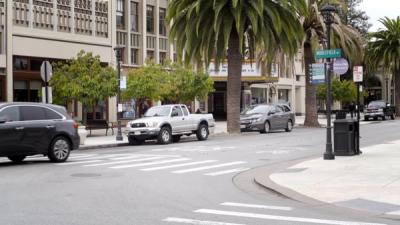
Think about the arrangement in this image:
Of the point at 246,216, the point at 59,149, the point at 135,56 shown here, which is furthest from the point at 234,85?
the point at 246,216

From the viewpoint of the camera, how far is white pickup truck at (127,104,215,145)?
27.1 meters

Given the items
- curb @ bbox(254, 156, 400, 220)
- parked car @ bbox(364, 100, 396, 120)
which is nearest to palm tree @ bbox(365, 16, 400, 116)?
parked car @ bbox(364, 100, 396, 120)

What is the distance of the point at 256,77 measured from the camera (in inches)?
1987

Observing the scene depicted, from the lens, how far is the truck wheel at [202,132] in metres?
29.6

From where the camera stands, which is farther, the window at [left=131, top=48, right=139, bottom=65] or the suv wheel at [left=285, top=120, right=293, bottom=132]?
the window at [left=131, top=48, right=139, bottom=65]

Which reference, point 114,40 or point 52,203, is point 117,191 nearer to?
point 52,203

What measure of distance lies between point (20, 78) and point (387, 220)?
94.5 feet

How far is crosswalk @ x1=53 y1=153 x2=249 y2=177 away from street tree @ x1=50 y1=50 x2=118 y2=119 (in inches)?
365

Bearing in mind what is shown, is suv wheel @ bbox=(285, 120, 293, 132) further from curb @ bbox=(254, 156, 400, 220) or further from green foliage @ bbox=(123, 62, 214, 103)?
curb @ bbox=(254, 156, 400, 220)

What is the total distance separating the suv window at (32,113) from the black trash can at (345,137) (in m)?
8.89

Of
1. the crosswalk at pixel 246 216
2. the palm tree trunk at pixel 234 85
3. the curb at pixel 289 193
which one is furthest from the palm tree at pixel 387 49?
the crosswalk at pixel 246 216

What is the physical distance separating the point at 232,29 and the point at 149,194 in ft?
77.1

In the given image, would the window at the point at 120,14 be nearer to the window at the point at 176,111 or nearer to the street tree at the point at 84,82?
the street tree at the point at 84,82

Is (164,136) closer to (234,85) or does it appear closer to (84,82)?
(84,82)
